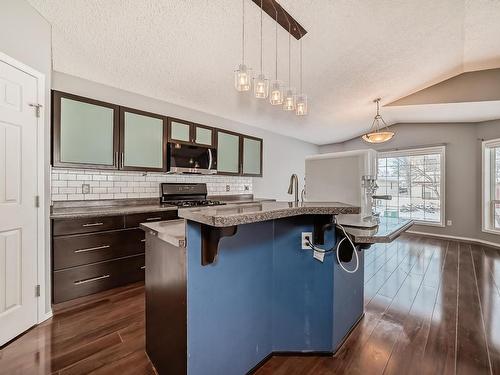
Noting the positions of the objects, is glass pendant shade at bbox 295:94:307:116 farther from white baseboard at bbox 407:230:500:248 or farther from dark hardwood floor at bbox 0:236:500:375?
white baseboard at bbox 407:230:500:248

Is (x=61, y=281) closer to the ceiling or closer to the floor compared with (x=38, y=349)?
closer to the ceiling

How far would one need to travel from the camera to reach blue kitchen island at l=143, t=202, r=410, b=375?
1099 millimetres

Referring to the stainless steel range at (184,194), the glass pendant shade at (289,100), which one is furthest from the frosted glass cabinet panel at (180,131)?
the glass pendant shade at (289,100)

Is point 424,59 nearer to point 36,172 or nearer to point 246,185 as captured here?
point 246,185

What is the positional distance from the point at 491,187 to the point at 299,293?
17.4ft

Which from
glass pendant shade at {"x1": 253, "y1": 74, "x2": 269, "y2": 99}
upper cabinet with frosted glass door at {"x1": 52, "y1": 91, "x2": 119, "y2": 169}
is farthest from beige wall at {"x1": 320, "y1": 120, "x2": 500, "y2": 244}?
upper cabinet with frosted glass door at {"x1": 52, "y1": 91, "x2": 119, "y2": 169}

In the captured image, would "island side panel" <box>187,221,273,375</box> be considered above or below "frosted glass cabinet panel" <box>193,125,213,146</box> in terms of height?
below

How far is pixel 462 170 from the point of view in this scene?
16.2ft

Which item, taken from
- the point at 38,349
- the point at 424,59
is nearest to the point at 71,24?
the point at 38,349

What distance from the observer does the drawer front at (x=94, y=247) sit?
2152mm

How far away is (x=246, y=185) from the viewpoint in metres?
4.83

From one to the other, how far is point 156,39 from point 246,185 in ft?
10.0

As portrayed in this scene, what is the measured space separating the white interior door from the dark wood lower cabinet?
24 cm

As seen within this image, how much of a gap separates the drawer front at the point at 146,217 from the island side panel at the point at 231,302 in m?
1.78
